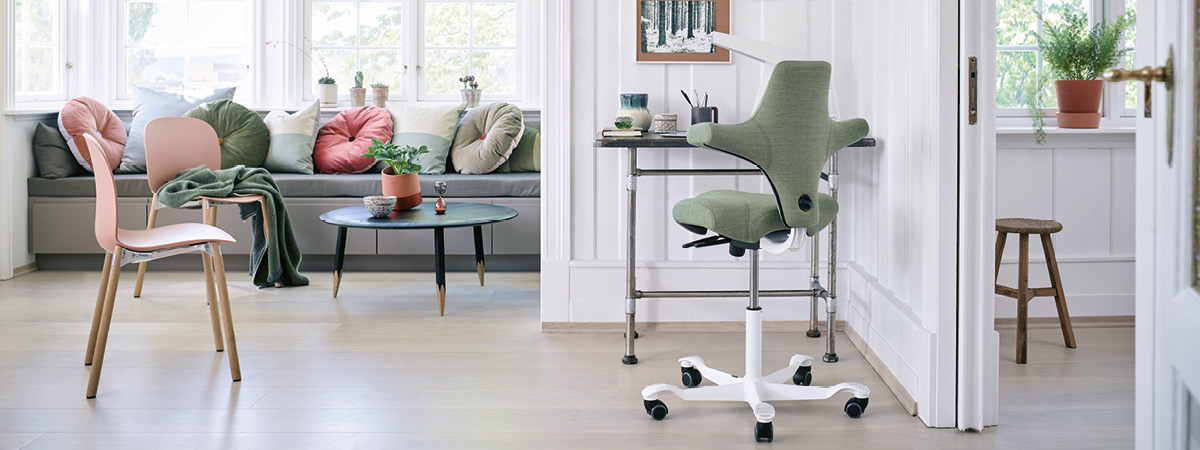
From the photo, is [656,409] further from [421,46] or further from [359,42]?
[359,42]

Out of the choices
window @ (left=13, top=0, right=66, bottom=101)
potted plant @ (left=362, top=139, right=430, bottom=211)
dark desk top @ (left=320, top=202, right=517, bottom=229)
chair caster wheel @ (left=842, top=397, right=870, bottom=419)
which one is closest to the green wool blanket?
dark desk top @ (left=320, top=202, right=517, bottom=229)

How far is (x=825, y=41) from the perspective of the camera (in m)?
3.89

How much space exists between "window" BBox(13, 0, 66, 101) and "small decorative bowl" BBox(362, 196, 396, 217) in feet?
7.50

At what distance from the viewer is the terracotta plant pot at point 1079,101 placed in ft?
13.2

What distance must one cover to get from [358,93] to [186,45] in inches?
45.6

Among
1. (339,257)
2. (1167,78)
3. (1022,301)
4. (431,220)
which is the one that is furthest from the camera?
(339,257)

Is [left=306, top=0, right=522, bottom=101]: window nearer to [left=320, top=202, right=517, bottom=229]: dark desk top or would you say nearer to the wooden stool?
[left=320, top=202, right=517, bottom=229]: dark desk top

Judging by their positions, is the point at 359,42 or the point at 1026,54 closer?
the point at 1026,54

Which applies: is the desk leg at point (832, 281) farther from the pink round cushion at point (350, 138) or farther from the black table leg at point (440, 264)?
the pink round cushion at point (350, 138)

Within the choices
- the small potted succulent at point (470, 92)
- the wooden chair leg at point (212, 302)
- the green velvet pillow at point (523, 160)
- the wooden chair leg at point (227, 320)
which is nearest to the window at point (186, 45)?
the small potted succulent at point (470, 92)

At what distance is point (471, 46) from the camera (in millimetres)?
6266

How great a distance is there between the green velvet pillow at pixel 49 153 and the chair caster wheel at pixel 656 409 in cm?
404

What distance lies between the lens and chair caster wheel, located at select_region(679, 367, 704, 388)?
310 centimetres

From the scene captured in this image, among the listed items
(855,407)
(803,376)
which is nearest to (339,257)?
(803,376)
